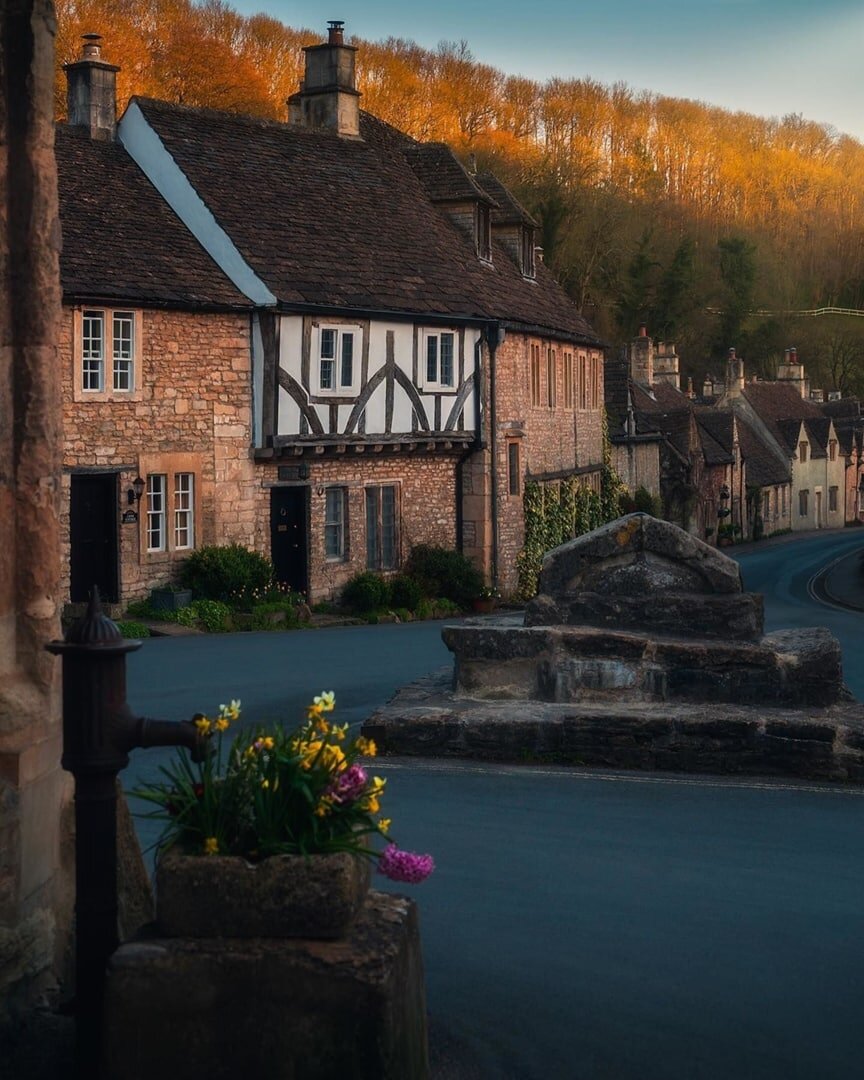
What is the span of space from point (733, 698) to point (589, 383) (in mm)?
28459

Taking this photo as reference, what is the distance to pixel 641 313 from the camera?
2539 inches

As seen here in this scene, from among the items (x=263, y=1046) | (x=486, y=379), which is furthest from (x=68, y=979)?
(x=486, y=379)

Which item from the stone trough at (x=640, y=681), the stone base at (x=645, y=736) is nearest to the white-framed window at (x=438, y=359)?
the stone trough at (x=640, y=681)

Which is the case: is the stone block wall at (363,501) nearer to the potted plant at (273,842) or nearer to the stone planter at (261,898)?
the potted plant at (273,842)

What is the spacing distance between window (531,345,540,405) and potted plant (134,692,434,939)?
28.2 metres

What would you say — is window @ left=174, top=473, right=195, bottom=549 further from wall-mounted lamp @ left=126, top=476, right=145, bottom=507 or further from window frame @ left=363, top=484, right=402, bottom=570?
window frame @ left=363, top=484, right=402, bottom=570

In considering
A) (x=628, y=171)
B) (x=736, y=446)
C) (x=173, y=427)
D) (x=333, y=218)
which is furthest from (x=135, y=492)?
(x=628, y=171)

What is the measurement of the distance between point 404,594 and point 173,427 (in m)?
6.04

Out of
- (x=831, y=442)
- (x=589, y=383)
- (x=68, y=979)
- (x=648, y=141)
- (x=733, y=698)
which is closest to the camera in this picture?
(x=68, y=979)

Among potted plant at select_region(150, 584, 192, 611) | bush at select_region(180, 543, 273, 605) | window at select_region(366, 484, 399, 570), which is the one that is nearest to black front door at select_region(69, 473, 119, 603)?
potted plant at select_region(150, 584, 192, 611)

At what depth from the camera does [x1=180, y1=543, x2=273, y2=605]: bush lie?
2380 cm

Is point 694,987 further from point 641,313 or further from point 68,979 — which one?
point 641,313

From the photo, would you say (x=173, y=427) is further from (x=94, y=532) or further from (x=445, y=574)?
(x=445, y=574)

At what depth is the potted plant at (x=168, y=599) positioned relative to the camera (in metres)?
23.1
